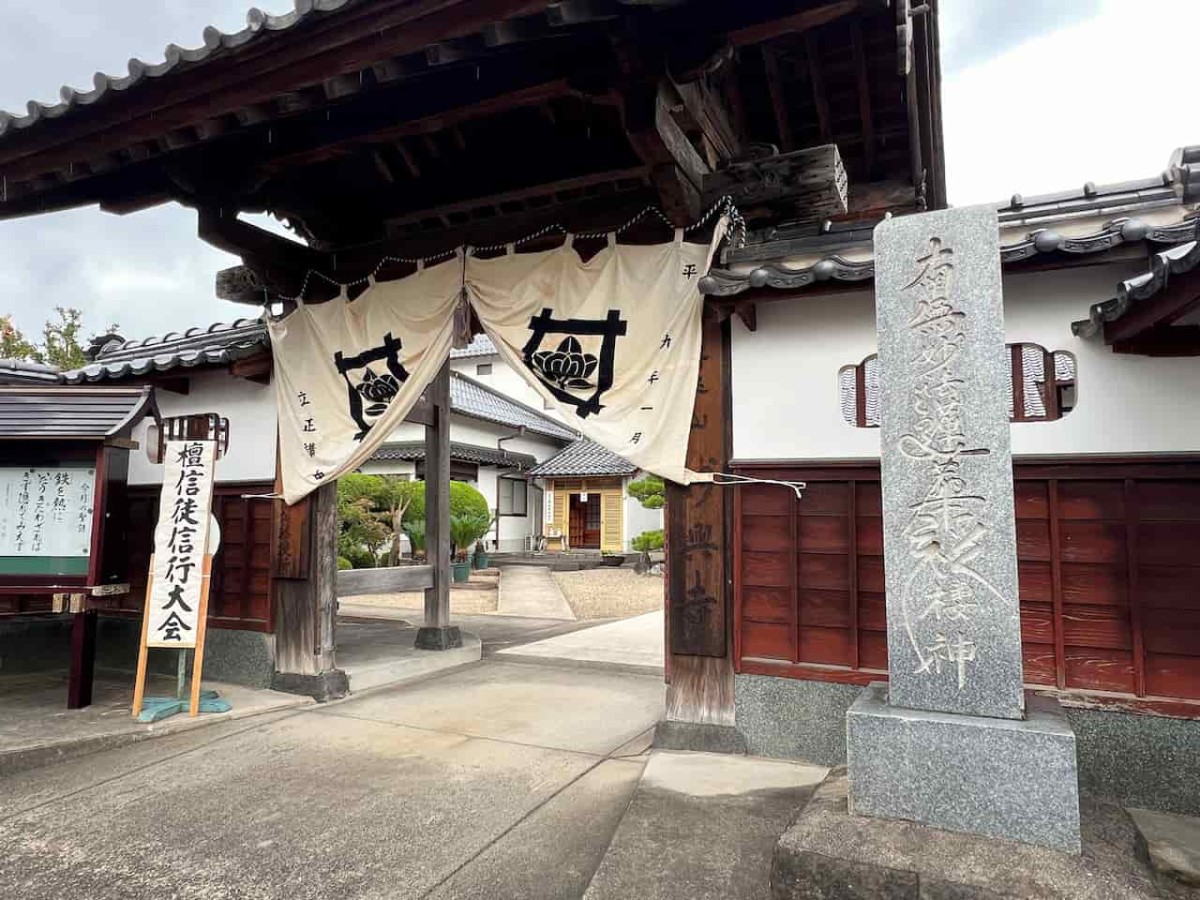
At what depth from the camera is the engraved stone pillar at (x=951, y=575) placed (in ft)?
8.66

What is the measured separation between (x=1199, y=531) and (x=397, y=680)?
6249 mm

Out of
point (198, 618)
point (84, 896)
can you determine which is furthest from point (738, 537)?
point (198, 618)

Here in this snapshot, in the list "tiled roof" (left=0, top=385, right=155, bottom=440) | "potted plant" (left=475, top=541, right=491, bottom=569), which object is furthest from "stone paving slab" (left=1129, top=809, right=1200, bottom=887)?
"potted plant" (left=475, top=541, right=491, bottom=569)

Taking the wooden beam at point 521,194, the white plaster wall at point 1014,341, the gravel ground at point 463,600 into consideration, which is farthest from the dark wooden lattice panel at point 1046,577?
the gravel ground at point 463,600

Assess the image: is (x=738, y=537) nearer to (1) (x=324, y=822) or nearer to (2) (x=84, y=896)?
(1) (x=324, y=822)

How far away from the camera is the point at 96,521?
547 centimetres

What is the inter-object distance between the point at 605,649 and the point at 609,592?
23.7ft

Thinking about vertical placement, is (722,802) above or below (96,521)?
below

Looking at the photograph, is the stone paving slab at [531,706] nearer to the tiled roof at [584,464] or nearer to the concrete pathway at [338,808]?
the concrete pathway at [338,808]

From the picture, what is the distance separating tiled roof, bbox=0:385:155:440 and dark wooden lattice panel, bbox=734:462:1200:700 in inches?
194

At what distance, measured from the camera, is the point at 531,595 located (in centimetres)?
1453

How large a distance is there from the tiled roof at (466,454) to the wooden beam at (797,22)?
51.1 feet

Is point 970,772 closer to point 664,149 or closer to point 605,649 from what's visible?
point 664,149

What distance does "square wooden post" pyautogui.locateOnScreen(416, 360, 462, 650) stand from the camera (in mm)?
8086
